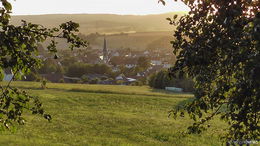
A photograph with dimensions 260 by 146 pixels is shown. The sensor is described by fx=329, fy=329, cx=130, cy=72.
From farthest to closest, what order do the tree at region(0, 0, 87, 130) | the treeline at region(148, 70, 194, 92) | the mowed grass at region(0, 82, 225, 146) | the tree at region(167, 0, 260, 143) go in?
the treeline at region(148, 70, 194, 92), the mowed grass at region(0, 82, 225, 146), the tree at region(0, 0, 87, 130), the tree at region(167, 0, 260, 143)

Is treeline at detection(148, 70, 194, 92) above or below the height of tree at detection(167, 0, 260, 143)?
below

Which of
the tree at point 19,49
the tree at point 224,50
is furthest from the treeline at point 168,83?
the tree at point 19,49

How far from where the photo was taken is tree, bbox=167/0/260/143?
5.74 meters

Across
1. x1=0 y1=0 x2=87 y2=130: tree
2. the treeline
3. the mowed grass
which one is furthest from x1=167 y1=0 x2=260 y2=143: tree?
the treeline

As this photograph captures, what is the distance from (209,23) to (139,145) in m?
11.4

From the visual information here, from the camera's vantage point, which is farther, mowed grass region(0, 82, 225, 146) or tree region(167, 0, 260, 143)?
mowed grass region(0, 82, 225, 146)

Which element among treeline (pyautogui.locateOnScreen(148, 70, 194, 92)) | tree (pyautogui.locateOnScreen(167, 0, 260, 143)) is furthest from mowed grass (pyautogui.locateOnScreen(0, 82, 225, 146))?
treeline (pyautogui.locateOnScreen(148, 70, 194, 92))

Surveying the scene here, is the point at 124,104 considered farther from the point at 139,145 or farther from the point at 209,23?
the point at 209,23

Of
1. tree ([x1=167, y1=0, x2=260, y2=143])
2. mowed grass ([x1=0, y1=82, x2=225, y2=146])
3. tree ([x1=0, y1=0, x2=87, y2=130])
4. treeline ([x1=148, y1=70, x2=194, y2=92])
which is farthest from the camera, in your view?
treeline ([x1=148, y1=70, x2=194, y2=92])

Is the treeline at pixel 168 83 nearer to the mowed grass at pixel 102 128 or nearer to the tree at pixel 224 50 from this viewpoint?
the mowed grass at pixel 102 128

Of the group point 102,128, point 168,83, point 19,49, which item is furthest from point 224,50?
point 168,83

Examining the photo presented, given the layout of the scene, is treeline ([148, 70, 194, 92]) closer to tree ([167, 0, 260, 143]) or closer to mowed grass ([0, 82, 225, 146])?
mowed grass ([0, 82, 225, 146])

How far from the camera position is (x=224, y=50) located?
270 inches

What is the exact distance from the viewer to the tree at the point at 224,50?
226 inches
